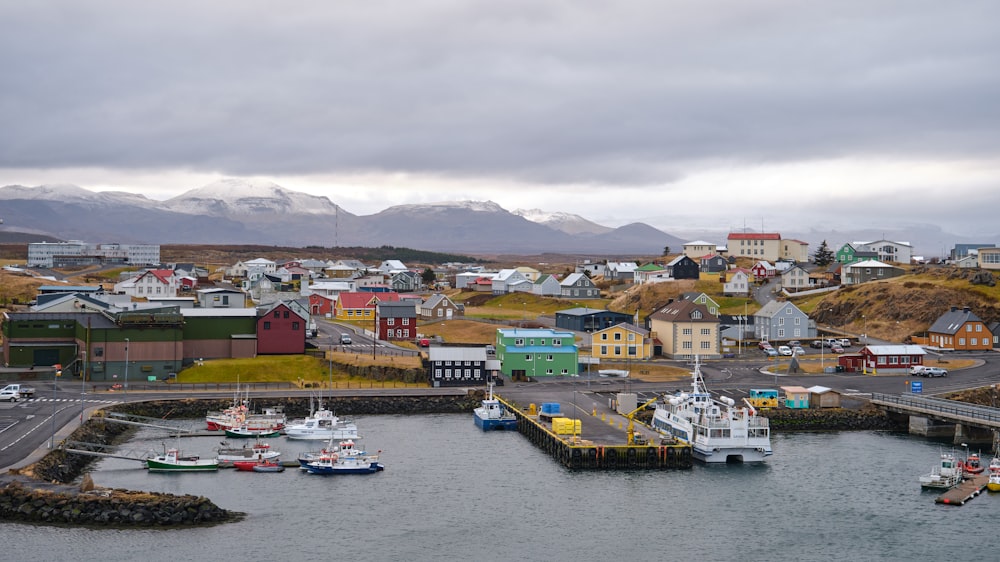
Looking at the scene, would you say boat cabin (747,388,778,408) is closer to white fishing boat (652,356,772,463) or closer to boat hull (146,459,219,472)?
white fishing boat (652,356,772,463)

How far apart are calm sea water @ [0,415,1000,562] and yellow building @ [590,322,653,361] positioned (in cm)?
2387

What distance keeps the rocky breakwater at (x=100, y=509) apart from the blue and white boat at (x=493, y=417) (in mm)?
19840

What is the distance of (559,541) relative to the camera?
34531 mm

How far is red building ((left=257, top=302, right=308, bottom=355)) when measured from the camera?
66062mm

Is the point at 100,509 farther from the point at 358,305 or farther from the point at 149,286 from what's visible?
the point at 149,286

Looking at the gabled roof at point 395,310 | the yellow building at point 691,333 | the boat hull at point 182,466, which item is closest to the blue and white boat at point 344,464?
the boat hull at point 182,466

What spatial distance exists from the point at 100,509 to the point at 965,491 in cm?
3299

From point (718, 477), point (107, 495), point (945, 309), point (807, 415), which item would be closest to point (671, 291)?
point (945, 309)

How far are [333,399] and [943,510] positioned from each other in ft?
110

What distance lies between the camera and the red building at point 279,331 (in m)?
66.1

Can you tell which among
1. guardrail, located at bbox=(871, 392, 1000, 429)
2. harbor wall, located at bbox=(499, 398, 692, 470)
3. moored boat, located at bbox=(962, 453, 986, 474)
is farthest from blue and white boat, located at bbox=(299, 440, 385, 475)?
guardrail, located at bbox=(871, 392, 1000, 429)

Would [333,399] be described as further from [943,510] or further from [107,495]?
[943,510]

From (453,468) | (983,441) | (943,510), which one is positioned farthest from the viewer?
(983,441)

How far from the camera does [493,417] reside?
53.6m
